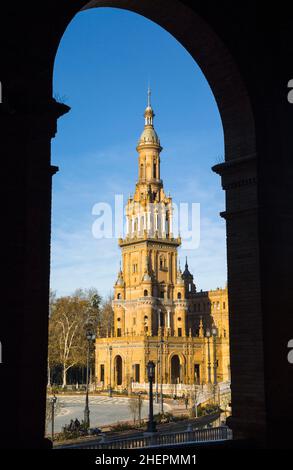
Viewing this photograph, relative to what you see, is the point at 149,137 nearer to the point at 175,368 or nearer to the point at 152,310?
the point at 152,310

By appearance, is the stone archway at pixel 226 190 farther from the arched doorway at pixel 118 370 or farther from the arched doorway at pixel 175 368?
the arched doorway at pixel 118 370

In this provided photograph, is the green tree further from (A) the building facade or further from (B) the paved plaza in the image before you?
(B) the paved plaza

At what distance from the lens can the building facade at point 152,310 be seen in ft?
214

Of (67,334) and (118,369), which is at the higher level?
(67,334)

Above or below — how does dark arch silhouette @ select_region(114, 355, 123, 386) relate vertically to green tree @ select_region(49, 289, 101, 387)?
below

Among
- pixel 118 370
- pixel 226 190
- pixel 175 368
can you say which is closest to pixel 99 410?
pixel 118 370

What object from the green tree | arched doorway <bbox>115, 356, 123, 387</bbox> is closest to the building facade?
arched doorway <bbox>115, 356, 123, 387</bbox>

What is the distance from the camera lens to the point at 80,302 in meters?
73.8

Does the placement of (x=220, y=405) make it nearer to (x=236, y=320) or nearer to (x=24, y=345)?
(x=236, y=320)

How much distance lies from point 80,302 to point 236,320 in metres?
65.8

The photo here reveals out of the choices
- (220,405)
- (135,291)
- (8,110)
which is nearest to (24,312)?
(8,110)

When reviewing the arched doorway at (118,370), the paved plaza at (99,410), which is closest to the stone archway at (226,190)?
the paved plaza at (99,410)

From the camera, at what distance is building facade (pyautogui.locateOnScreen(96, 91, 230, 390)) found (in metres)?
65.1

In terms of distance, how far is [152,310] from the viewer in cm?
6975
